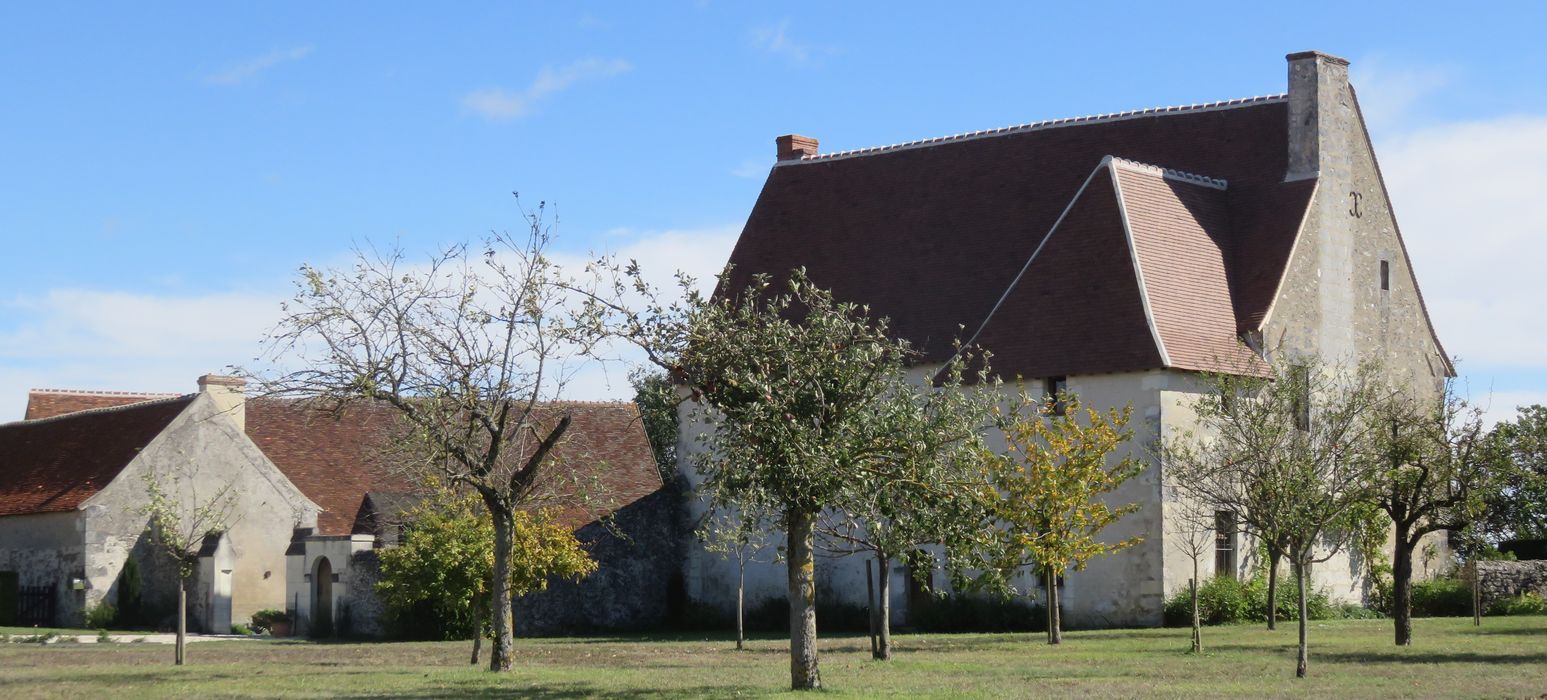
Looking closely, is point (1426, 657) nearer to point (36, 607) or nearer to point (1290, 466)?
point (1290, 466)

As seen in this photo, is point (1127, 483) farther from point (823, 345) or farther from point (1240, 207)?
point (823, 345)

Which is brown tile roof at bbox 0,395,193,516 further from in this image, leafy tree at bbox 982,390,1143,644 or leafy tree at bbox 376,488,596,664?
leafy tree at bbox 982,390,1143,644

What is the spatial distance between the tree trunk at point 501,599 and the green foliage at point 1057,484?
8.96 metres

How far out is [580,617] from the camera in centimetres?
3869

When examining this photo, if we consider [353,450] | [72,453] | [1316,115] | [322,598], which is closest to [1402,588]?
[1316,115]

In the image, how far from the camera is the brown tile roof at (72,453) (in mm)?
39312

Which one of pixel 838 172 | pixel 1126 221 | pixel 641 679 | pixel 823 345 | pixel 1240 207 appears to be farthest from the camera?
pixel 838 172

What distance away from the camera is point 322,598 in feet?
125

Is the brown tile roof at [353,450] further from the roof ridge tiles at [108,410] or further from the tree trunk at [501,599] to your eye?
the tree trunk at [501,599]

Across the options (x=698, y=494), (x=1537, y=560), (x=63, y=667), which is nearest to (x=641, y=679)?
(x=698, y=494)

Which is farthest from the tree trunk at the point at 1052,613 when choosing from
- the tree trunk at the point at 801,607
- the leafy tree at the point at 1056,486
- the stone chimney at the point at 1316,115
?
the stone chimney at the point at 1316,115

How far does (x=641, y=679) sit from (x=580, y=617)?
16766mm

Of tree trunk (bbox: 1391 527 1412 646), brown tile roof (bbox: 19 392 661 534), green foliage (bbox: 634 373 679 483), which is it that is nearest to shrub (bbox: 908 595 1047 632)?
brown tile roof (bbox: 19 392 661 534)

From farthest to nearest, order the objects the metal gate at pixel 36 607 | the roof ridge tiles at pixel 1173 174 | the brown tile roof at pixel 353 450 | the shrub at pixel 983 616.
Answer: the brown tile roof at pixel 353 450 < the metal gate at pixel 36 607 < the roof ridge tiles at pixel 1173 174 < the shrub at pixel 983 616
